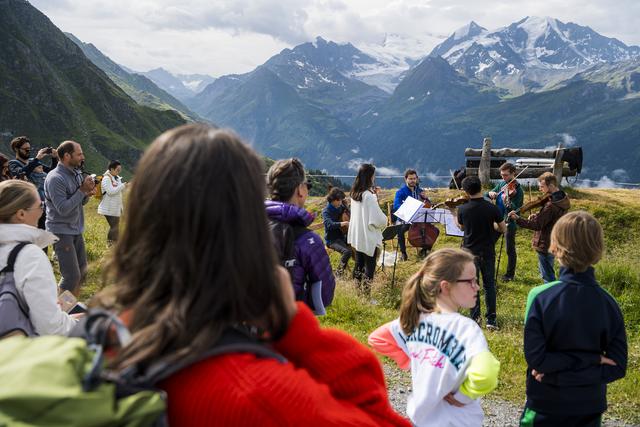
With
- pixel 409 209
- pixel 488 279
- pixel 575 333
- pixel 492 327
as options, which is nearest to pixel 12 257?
pixel 575 333

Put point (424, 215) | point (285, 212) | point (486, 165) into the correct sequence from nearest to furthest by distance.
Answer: point (285, 212), point (424, 215), point (486, 165)

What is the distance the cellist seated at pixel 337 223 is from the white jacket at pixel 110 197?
4.41 metres

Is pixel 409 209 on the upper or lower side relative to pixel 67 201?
upper

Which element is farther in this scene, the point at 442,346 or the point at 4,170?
the point at 4,170

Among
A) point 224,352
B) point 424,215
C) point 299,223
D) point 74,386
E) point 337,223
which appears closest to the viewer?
point 74,386

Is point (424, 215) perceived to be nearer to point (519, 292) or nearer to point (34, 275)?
point (519, 292)

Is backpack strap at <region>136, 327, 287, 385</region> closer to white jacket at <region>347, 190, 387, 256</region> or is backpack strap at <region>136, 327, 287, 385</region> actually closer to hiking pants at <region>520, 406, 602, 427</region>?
hiking pants at <region>520, 406, 602, 427</region>

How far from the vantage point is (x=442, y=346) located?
2943 millimetres

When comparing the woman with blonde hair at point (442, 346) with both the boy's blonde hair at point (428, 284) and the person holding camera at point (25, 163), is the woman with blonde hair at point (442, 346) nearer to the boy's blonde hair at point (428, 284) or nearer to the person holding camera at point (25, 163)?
the boy's blonde hair at point (428, 284)

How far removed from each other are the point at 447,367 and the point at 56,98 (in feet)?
430

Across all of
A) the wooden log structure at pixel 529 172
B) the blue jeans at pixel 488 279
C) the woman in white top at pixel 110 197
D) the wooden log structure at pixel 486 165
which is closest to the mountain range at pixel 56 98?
the wooden log structure at pixel 529 172

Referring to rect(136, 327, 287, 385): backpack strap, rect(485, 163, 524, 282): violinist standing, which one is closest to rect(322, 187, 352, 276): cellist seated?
rect(485, 163, 524, 282): violinist standing

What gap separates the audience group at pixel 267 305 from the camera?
1196 mm

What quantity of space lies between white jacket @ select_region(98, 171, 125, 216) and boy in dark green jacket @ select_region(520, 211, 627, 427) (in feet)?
30.3
